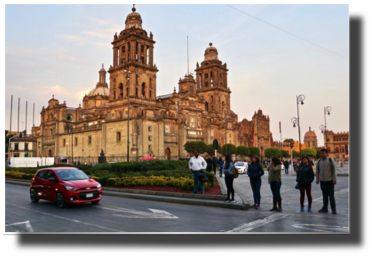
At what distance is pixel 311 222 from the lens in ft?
28.1

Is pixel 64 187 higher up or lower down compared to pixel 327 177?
lower down

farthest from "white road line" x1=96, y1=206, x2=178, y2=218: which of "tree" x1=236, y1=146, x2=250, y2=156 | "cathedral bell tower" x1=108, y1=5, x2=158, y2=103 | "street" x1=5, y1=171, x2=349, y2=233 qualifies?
"tree" x1=236, y1=146, x2=250, y2=156

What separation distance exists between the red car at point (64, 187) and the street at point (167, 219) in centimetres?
39

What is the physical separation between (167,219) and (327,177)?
548 centimetres

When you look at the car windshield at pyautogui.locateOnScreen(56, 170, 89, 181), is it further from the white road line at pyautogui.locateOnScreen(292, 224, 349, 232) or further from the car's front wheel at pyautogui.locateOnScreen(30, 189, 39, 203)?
the white road line at pyautogui.locateOnScreen(292, 224, 349, 232)

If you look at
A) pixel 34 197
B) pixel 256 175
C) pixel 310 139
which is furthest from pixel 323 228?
pixel 310 139

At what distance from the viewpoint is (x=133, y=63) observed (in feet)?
174

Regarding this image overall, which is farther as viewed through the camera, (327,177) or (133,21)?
(133,21)

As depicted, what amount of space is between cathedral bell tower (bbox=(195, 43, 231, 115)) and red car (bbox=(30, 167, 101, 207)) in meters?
64.5

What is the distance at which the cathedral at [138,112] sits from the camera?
52938 millimetres

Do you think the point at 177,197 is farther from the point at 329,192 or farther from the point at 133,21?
the point at 133,21
